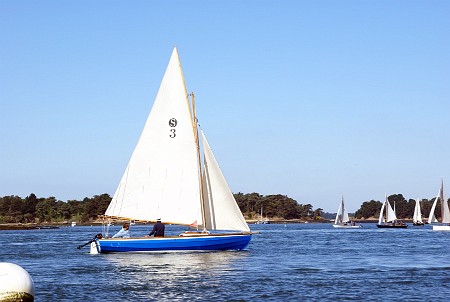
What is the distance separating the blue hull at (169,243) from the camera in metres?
62.4

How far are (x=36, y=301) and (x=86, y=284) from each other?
7615mm

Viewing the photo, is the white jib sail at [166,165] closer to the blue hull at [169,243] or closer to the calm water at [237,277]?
the blue hull at [169,243]

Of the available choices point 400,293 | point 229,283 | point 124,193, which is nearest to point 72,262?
point 124,193

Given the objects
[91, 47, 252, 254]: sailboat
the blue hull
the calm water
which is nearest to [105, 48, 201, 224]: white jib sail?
[91, 47, 252, 254]: sailboat

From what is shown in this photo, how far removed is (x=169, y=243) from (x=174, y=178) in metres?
6.13

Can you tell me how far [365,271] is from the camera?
2021 inches

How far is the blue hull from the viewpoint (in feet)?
205

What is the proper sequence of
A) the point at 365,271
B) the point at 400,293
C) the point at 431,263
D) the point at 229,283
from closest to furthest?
the point at 400,293, the point at 229,283, the point at 365,271, the point at 431,263

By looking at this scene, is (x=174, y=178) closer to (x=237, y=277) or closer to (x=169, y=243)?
(x=169, y=243)

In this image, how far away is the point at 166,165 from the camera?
65.8 meters

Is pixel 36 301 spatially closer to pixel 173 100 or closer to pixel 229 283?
pixel 229 283

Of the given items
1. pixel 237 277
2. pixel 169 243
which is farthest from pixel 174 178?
pixel 237 277

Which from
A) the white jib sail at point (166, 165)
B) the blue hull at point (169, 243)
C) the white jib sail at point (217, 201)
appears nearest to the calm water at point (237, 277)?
the blue hull at point (169, 243)

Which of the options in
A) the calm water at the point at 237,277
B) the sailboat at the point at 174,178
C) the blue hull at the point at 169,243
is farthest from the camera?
the sailboat at the point at 174,178
